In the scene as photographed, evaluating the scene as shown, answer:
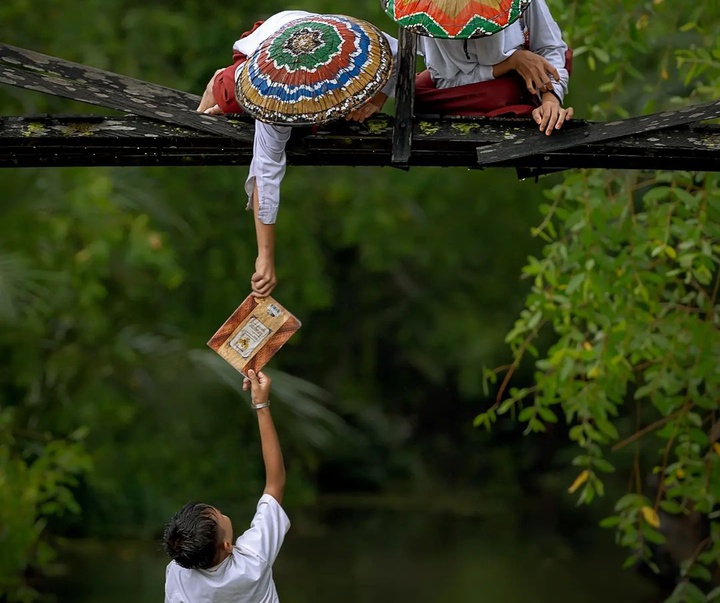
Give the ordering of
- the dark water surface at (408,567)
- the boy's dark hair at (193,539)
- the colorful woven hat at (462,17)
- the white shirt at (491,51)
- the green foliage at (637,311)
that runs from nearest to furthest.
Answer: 1. the boy's dark hair at (193,539)
2. the colorful woven hat at (462,17)
3. the white shirt at (491,51)
4. the green foliage at (637,311)
5. the dark water surface at (408,567)

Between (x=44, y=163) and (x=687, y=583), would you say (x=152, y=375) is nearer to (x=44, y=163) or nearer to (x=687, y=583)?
(x=687, y=583)

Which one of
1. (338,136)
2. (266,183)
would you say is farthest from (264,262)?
(338,136)

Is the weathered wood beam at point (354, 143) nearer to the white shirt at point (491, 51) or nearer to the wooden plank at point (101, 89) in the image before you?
the wooden plank at point (101, 89)

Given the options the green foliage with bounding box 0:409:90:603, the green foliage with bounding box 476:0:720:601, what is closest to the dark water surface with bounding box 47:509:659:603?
the green foliage with bounding box 0:409:90:603

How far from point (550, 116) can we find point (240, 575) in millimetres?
1217

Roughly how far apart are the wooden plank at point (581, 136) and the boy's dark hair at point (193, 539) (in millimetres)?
1005

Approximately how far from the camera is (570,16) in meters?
4.75

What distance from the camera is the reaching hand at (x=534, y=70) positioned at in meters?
3.02

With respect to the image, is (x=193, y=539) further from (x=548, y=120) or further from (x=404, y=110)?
(x=548, y=120)

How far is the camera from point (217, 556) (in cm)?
254

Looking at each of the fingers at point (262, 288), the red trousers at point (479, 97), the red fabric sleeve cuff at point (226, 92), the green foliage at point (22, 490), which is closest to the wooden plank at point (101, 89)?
the red fabric sleeve cuff at point (226, 92)

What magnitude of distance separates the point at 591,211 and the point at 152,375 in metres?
5.49

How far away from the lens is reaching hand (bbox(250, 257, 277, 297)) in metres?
2.93

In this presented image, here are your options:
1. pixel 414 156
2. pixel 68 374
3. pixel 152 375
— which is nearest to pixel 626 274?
pixel 414 156
